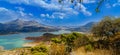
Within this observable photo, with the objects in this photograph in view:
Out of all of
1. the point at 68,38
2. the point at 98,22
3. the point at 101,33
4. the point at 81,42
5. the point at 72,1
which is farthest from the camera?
the point at 98,22

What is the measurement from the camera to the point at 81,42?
86.1 feet

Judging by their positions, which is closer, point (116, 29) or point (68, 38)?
point (68, 38)

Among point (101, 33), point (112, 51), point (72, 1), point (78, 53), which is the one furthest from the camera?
point (101, 33)

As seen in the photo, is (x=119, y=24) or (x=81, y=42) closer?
(x=81, y=42)

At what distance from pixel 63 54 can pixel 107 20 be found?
2521 cm

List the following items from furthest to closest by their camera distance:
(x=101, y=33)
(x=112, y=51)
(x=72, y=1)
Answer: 1. (x=101, y=33)
2. (x=112, y=51)
3. (x=72, y=1)

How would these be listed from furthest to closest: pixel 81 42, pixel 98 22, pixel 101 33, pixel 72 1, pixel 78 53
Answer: pixel 98 22, pixel 101 33, pixel 81 42, pixel 78 53, pixel 72 1

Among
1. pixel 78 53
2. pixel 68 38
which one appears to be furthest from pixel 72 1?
pixel 68 38

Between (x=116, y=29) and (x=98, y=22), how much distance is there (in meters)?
3.44

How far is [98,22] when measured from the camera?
3844 centimetres

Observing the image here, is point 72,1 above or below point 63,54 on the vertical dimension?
above

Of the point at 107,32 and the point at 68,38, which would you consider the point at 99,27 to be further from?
the point at 68,38

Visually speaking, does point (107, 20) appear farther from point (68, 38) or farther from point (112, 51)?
point (112, 51)

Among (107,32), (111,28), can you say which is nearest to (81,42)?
(107,32)
